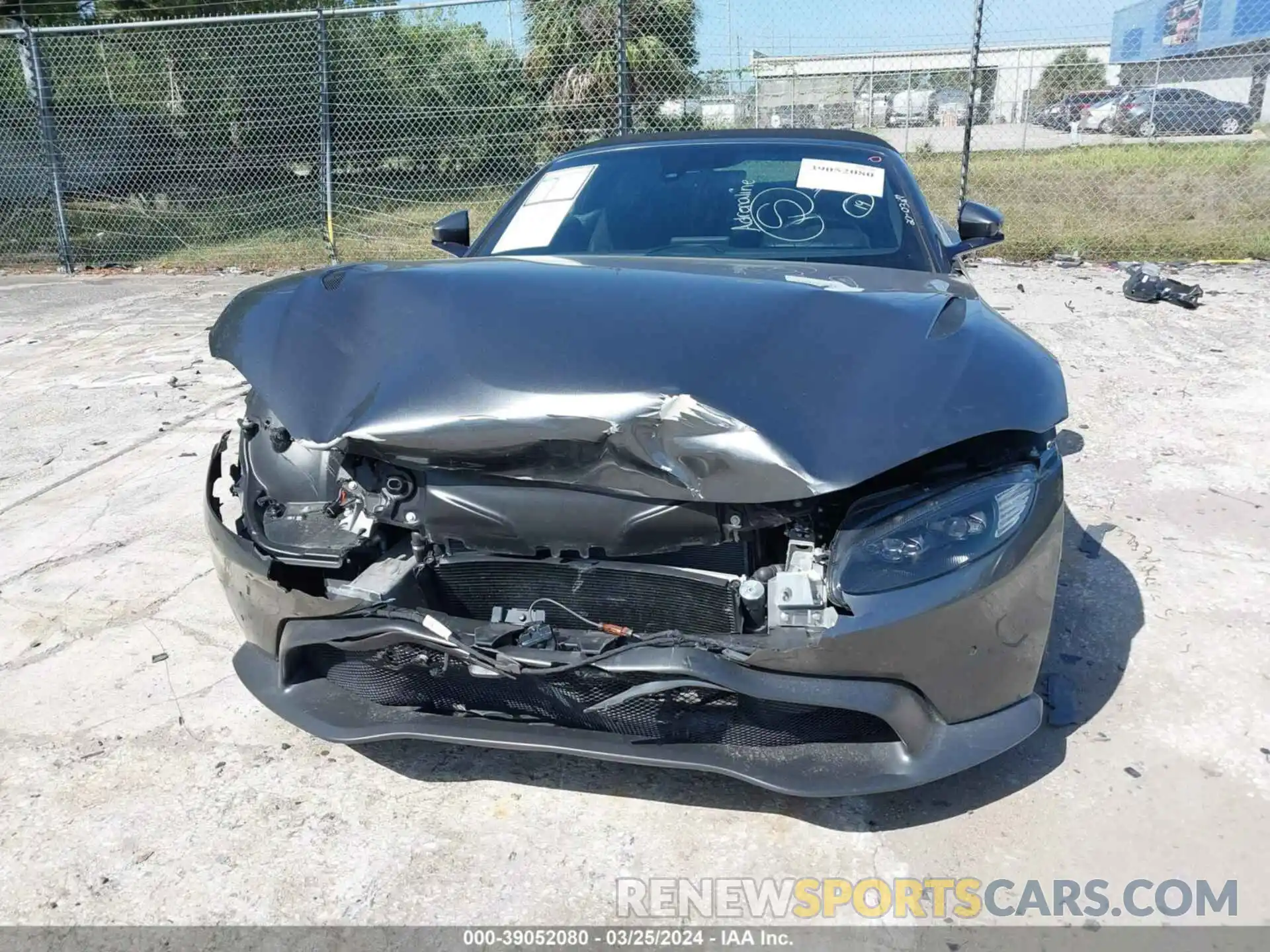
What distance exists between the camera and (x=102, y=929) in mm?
2059

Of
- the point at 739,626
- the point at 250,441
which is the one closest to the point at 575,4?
the point at 250,441

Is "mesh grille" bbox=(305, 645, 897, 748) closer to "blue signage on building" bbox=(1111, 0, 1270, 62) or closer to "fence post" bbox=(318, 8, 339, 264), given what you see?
"fence post" bbox=(318, 8, 339, 264)

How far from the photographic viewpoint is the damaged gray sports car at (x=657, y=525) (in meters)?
2.06

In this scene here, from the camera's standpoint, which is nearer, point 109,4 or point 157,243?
point 157,243

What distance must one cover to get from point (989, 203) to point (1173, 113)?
210 centimetres

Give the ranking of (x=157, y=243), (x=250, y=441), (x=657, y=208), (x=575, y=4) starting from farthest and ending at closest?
(x=157, y=243) → (x=575, y=4) → (x=657, y=208) → (x=250, y=441)

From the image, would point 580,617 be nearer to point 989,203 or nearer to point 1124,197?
point 989,203

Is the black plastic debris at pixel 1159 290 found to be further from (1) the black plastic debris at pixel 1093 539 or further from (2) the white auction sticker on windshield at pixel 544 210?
(2) the white auction sticker on windshield at pixel 544 210

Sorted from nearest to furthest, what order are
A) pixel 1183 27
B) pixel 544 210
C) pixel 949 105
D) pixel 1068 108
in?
pixel 544 210 < pixel 949 105 < pixel 1068 108 < pixel 1183 27

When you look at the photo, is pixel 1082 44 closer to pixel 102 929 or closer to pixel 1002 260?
pixel 1002 260

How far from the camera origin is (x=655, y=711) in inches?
85.1

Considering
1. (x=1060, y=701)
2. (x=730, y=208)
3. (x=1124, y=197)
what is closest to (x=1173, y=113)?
(x=1124, y=197)

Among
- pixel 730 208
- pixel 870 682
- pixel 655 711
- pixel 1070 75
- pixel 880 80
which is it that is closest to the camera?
pixel 870 682

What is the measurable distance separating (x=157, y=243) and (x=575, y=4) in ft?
17.8
